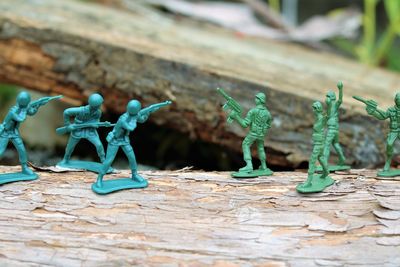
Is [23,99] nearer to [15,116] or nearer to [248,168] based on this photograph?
[15,116]

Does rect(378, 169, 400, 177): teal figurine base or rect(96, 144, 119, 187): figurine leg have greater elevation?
rect(378, 169, 400, 177): teal figurine base

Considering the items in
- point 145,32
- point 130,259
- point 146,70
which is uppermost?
point 145,32

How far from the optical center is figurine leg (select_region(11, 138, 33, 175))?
137 inches

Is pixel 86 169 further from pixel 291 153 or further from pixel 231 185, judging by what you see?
pixel 291 153

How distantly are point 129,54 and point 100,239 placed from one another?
2080 mm

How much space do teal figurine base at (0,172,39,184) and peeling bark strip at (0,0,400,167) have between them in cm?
146

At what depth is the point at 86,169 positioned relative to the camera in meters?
3.73

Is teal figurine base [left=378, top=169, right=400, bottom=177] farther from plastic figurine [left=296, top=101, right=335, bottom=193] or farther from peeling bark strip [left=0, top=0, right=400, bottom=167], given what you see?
peeling bark strip [left=0, top=0, right=400, bottom=167]

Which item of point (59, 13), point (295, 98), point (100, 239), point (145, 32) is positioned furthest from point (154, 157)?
point (100, 239)

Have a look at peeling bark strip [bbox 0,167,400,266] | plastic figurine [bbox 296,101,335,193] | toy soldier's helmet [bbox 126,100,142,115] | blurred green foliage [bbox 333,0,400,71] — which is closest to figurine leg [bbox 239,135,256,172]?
peeling bark strip [bbox 0,167,400,266]

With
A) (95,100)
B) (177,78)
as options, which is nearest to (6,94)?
(177,78)

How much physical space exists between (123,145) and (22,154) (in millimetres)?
590

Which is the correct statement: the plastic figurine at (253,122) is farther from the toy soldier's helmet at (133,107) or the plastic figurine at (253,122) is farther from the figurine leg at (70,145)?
the figurine leg at (70,145)

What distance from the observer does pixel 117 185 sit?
3.41 m
